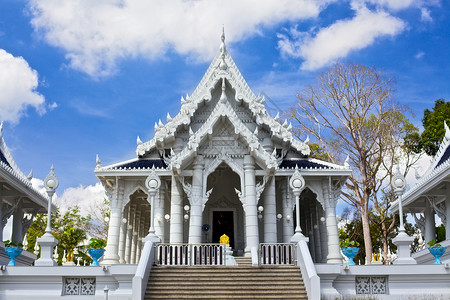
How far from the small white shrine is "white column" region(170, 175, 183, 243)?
0.15 feet

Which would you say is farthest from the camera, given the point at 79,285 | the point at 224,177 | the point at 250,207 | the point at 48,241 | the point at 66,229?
the point at 66,229

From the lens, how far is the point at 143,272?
1504cm

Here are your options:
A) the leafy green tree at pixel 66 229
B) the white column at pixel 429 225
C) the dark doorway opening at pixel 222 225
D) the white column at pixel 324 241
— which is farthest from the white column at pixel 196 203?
the leafy green tree at pixel 66 229

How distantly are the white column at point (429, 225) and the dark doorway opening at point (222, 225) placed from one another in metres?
9.57

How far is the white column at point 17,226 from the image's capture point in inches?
959

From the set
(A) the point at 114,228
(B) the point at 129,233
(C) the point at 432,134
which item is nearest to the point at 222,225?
(A) the point at 114,228

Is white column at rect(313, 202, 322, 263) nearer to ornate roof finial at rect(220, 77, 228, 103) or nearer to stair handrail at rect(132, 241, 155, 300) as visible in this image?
ornate roof finial at rect(220, 77, 228, 103)

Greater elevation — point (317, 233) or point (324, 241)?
point (317, 233)

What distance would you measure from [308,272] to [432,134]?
89.4 ft

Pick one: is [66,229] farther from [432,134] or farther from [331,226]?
[432,134]

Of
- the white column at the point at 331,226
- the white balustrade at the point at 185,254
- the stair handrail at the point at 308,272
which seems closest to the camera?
the stair handrail at the point at 308,272

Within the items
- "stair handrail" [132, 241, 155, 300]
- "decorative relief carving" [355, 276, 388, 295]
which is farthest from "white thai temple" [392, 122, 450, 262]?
"stair handrail" [132, 241, 155, 300]

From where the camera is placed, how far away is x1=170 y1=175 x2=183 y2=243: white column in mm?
22703

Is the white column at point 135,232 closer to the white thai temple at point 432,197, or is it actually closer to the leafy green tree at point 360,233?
the white thai temple at point 432,197
